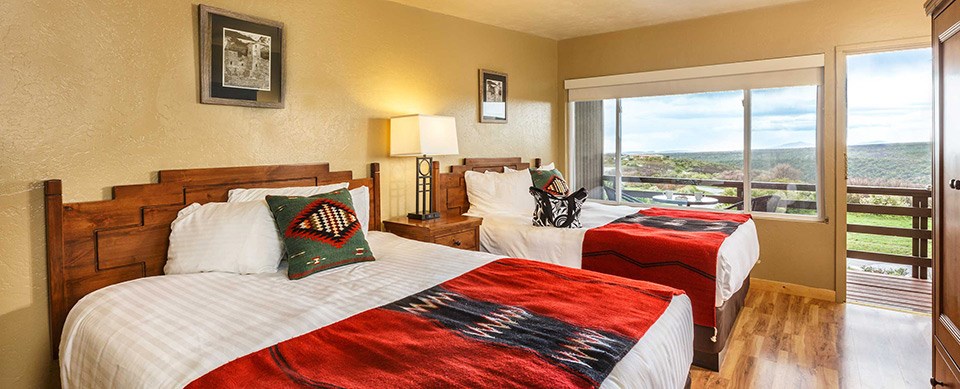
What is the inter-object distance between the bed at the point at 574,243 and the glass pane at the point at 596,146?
2.97ft

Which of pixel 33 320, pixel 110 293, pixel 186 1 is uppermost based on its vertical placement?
pixel 186 1

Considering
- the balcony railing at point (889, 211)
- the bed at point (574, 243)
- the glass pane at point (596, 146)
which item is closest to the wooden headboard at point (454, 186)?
the bed at point (574, 243)

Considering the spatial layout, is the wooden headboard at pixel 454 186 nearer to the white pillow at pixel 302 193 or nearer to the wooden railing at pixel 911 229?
the white pillow at pixel 302 193

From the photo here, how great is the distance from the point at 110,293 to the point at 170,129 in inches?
33.3

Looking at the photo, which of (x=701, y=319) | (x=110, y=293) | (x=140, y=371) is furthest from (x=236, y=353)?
(x=701, y=319)

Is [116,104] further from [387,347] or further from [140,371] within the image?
[387,347]

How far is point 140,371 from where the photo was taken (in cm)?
129

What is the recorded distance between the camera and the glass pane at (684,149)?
428cm

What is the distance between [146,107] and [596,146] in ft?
12.8

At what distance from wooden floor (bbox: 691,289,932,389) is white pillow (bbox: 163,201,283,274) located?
7.12 feet

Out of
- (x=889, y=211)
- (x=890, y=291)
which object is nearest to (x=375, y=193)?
(x=890, y=291)

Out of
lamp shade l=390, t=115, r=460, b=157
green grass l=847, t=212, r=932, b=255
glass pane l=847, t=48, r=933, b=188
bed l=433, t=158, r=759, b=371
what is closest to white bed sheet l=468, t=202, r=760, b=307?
bed l=433, t=158, r=759, b=371

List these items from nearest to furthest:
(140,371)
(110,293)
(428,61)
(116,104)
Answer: (140,371) → (110,293) → (116,104) → (428,61)

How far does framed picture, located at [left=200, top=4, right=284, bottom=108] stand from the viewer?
8.01 ft
